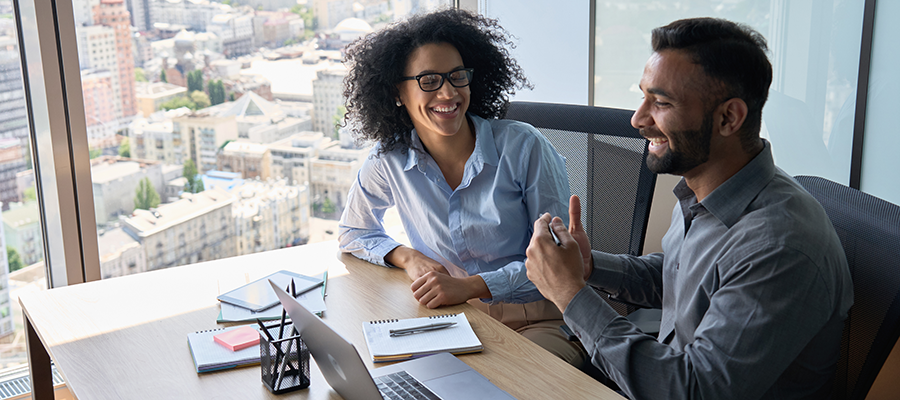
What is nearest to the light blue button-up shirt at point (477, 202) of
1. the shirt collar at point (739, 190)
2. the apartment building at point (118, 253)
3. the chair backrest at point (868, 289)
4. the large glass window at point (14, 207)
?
the shirt collar at point (739, 190)

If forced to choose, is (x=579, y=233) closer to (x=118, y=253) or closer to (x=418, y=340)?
(x=418, y=340)

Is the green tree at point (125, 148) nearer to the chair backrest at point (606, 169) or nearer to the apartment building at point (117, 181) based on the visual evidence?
the apartment building at point (117, 181)

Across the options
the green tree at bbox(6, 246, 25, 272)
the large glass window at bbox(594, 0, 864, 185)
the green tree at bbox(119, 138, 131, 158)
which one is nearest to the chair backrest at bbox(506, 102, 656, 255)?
the large glass window at bbox(594, 0, 864, 185)

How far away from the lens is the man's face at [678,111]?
1.18m

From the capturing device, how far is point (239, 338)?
1.34 m

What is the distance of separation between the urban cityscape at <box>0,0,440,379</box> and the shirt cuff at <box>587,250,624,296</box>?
1.78 m

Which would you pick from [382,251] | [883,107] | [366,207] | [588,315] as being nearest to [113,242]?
[366,207]

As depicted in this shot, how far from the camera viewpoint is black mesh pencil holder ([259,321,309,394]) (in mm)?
1152

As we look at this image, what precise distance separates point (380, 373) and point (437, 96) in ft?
2.97

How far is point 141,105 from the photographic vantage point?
97.6 inches

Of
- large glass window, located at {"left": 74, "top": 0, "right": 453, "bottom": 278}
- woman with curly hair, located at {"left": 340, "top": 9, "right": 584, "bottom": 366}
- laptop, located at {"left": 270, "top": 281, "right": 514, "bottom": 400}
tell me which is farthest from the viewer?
large glass window, located at {"left": 74, "top": 0, "right": 453, "bottom": 278}

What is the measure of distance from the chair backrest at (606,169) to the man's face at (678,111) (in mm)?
380

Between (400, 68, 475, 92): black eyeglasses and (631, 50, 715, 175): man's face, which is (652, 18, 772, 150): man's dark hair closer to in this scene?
(631, 50, 715, 175): man's face

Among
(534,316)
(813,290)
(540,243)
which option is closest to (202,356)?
(540,243)
